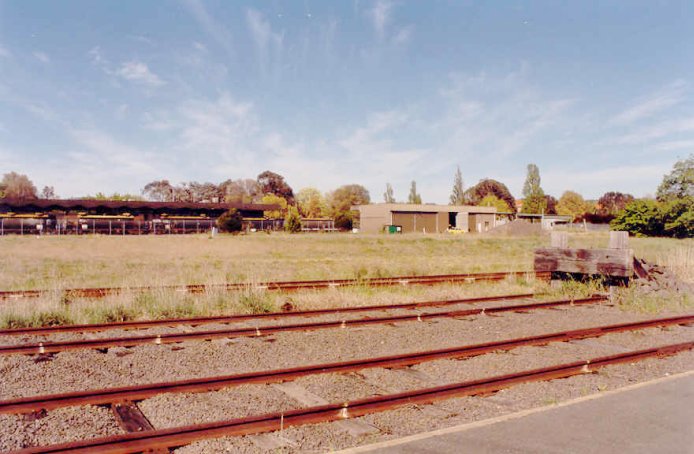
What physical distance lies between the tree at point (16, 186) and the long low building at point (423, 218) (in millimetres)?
92641

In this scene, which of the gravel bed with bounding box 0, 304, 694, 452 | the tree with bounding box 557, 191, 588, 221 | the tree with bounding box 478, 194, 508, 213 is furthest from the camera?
the tree with bounding box 557, 191, 588, 221

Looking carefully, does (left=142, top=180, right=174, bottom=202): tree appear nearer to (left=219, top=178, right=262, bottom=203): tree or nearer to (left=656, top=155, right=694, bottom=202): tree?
(left=219, top=178, right=262, bottom=203): tree

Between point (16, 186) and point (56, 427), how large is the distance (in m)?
146

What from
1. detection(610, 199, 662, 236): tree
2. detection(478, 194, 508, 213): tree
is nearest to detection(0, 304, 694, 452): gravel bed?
detection(610, 199, 662, 236): tree

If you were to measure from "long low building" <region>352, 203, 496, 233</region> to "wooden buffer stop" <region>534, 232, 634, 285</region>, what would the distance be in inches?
2268

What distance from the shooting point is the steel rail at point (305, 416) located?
4566mm

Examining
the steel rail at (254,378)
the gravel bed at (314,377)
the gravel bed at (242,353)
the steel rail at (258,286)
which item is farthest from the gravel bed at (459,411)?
the steel rail at (258,286)

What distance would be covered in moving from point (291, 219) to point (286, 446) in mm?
64609

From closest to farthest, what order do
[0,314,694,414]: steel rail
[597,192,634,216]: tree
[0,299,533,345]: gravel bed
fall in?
[0,314,694,414]: steel rail → [0,299,533,345]: gravel bed → [597,192,634,216]: tree

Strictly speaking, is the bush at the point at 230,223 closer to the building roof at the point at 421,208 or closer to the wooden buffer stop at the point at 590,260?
the building roof at the point at 421,208

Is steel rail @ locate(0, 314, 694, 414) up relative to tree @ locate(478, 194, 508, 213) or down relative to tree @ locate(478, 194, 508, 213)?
down

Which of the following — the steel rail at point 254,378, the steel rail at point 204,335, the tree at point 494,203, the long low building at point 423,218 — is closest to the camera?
the steel rail at point 254,378

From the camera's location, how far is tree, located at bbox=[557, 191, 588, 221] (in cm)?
13312

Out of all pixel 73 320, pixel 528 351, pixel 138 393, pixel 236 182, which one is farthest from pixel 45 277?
pixel 236 182
